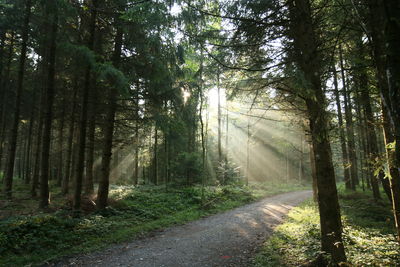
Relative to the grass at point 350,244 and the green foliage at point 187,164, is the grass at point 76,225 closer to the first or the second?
the grass at point 350,244

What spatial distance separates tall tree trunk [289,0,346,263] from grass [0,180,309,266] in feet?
20.3

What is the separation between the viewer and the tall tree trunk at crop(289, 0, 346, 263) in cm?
465

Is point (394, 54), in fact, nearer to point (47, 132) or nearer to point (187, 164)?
point (47, 132)

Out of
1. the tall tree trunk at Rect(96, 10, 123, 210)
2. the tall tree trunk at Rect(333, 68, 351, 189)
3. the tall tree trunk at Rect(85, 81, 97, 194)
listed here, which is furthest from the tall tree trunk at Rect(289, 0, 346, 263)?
the tall tree trunk at Rect(85, 81, 97, 194)

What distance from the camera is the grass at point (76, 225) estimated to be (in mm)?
6051

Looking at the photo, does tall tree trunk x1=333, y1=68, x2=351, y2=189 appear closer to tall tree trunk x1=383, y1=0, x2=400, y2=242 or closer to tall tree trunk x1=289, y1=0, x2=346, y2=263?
tall tree trunk x1=289, y1=0, x2=346, y2=263

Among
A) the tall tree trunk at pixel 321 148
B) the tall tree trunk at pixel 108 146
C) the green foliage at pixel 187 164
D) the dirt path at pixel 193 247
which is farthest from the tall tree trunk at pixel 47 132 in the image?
the green foliage at pixel 187 164

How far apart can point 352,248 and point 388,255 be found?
0.96m

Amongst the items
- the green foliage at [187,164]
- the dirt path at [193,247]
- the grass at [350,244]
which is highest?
the green foliage at [187,164]

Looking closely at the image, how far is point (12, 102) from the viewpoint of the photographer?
17141 mm

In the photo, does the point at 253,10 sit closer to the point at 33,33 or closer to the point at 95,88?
the point at 95,88

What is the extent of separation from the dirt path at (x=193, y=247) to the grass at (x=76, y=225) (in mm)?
665

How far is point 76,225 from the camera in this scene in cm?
773

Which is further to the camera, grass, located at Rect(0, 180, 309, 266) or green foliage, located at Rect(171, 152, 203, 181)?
green foliage, located at Rect(171, 152, 203, 181)
